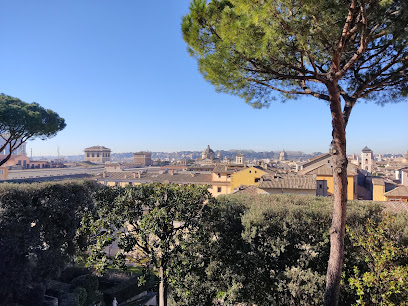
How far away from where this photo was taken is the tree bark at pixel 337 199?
4.91m

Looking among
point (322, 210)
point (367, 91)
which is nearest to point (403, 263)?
point (322, 210)

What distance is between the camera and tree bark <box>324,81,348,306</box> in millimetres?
4906

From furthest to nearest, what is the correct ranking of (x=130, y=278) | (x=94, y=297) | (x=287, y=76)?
(x=130, y=278)
(x=94, y=297)
(x=287, y=76)

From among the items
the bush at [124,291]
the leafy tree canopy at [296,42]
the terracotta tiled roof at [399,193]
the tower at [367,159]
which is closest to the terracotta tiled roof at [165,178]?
the terracotta tiled roof at [399,193]

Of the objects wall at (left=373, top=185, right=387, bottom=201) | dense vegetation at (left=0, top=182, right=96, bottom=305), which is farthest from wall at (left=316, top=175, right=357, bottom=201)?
dense vegetation at (left=0, top=182, right=96, bottom=305)

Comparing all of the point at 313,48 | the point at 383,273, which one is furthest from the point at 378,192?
the point at 313,48

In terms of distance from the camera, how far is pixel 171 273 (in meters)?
5.56

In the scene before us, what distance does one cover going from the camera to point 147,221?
18.1ft

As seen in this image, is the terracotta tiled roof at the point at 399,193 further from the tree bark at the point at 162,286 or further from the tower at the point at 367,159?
the tower at the point at 367,159

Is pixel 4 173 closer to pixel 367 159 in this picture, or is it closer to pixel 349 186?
pixel 349 186

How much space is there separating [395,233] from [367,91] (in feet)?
10.2

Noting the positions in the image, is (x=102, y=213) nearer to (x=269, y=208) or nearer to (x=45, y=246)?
(x=269, y=208)

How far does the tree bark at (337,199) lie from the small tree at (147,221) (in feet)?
9.12

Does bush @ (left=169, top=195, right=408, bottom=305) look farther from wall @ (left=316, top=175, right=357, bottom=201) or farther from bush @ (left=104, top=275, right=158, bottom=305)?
wall @ (left=316, top=175, right=357, bottom=201)
